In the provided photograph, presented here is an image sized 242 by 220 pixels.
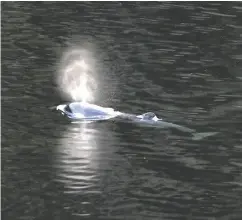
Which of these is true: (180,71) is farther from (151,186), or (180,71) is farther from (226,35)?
(151,186)

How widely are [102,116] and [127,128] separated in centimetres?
188

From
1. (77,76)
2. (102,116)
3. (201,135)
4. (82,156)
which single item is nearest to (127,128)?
(102,116)

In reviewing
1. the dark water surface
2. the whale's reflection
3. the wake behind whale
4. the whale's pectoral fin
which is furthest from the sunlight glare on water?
the whale's pectoral fin

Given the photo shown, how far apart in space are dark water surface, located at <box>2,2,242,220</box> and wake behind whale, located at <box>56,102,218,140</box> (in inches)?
23.3

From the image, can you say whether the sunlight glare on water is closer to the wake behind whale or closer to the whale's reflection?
the wake behind whale

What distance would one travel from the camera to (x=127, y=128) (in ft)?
97.2

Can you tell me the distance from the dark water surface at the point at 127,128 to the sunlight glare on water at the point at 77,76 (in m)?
0.62

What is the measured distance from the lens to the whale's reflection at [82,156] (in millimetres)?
24047

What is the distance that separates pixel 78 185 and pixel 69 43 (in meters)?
23.7

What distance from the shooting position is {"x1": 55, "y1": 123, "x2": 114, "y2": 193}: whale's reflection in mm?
24047

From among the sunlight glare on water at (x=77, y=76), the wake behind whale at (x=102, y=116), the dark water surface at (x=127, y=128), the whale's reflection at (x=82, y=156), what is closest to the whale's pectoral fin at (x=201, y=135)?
the wake behind whale at (x=102, y=116)

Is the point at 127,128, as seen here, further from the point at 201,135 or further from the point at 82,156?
the point at 82,156

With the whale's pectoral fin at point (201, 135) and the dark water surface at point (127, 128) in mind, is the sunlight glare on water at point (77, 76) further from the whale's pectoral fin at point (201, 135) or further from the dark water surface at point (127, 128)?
the whale's pectoral fin at point (201, 135)

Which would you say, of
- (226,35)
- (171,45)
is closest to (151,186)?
(171,45)
